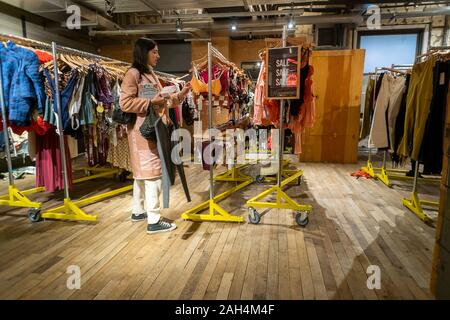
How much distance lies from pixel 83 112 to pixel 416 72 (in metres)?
3.55

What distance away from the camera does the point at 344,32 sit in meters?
6.48

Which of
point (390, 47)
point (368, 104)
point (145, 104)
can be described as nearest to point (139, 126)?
point (145, 104)

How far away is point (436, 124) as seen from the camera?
9.80ft

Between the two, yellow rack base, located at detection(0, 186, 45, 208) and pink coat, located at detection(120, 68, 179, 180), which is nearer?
pink coat, located at detection(120, 68, 179, 180)

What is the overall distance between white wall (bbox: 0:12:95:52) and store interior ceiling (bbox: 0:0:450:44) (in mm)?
126

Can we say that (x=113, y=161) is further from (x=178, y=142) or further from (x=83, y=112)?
(x=178, y=142)

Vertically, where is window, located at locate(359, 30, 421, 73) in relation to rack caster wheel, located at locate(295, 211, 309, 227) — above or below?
above

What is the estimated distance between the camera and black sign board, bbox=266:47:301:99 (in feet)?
9.39

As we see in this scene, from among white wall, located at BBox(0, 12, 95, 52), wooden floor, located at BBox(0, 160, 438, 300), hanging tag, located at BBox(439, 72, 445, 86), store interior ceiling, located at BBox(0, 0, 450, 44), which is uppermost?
store interior ceiling, located at BBox(0, 0, 450, 44)

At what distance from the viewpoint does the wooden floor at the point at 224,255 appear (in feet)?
6.77

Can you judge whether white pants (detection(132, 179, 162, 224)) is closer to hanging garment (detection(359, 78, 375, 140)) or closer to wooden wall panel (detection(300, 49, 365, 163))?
hanging garment (detection(359, 78, 375, 140))

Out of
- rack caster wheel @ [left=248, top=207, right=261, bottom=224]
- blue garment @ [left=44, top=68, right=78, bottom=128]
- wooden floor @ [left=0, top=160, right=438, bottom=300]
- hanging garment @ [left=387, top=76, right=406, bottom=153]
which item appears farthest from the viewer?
A: hanging garment @ [left=387, top=76, right=406, bottom=153]

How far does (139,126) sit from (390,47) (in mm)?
7271

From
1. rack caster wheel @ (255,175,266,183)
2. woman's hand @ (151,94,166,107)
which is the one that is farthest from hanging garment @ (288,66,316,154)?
rack caster wheel @ (255,175,266,183)
